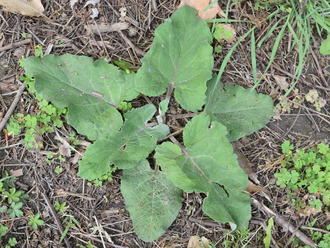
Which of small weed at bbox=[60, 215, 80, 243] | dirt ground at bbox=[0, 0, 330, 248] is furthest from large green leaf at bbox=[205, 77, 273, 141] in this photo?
small weed at bbox=[60, 215, 80, 243]

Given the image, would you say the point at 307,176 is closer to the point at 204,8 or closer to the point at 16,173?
the point at 204,8

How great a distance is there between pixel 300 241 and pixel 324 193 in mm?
314

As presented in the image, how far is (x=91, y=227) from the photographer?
2.72 m

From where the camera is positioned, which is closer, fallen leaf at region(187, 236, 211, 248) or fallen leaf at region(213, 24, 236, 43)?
fallen leaf at region(187, 236, 211, 248)

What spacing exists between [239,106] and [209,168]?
0.43m

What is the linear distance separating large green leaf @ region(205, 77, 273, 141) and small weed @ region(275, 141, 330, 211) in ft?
0.79

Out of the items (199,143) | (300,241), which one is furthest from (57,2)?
(300,241)

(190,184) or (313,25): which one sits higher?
(313,25)

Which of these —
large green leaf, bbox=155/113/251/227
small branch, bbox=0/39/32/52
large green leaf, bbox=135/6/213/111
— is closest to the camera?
large green leaf, bbox=155/113/251/227

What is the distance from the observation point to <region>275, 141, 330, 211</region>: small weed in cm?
277

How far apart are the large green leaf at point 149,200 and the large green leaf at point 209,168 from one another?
0.60 feet

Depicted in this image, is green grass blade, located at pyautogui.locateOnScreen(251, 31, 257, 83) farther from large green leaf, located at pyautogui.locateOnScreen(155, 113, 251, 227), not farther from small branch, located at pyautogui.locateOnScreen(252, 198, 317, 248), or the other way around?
small branch, located at pyautogui.locateOnScreen(252, 198, 317, 248)

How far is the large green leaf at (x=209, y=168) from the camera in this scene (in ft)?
8.08

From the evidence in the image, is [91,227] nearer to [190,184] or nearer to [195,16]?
[190,184]
